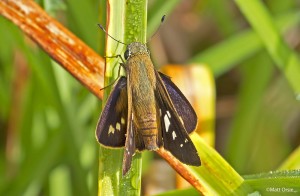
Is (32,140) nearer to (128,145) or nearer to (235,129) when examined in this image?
(235,129)

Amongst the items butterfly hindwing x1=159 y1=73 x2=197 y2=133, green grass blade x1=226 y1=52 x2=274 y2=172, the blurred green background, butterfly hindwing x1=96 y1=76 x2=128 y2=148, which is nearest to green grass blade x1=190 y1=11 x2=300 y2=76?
the blurred green background

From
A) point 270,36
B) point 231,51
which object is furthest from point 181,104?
point 231,51

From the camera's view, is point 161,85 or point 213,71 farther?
point 213,71

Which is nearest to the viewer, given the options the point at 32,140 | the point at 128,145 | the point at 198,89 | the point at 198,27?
the point at 128,145

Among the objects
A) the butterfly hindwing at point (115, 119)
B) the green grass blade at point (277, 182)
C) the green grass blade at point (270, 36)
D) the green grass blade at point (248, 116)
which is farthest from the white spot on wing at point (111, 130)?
the green grass blade at point (248, 116)

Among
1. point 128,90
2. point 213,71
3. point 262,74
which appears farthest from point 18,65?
point 128,90

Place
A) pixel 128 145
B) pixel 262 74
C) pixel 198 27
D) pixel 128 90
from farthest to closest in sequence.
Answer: pixel 198 27
pixel 262 74
pixel 128 90
pixel 128 145

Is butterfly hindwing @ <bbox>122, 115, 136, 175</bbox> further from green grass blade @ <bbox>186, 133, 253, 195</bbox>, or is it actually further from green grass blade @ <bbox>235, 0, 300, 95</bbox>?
green grass blade @ <bbox>235, 0, 300, 95</bbox>
